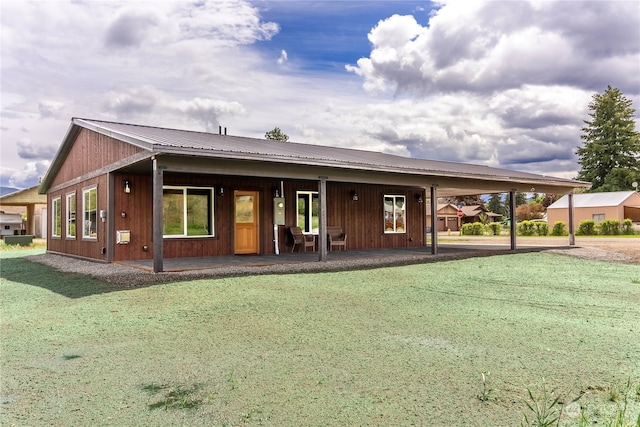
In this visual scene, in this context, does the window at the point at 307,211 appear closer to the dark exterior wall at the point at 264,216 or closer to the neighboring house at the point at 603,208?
the dark exterior wall at the point at 264,216

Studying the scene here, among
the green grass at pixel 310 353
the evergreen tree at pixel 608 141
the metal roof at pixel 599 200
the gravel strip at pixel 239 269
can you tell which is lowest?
the green grass at pixel 310 353

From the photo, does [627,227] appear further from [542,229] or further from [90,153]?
[90,153]

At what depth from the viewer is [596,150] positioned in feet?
137

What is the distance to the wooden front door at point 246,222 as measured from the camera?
12.3 metres

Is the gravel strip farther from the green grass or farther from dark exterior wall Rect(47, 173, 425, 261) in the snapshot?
dark exterior wall Rect(47, 173, 425, 261)

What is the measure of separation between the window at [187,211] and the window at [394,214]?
6221 millimetres

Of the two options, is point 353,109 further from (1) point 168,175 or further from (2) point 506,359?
(2) point 506,359

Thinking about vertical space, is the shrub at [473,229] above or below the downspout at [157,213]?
below

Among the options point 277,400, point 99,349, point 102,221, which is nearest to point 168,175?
point 102,221

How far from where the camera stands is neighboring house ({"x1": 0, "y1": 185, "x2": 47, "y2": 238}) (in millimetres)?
25047

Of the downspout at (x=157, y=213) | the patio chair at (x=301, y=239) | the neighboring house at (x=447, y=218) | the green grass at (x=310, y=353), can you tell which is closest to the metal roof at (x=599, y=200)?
the neighboring house at (x=447, y=218)

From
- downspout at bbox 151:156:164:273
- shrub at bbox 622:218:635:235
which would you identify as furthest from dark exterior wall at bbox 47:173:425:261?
shrub at bbox 622:218:635:235

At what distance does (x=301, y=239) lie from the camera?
12828 mm

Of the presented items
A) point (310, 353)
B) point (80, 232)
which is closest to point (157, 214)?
point (310, 353)
